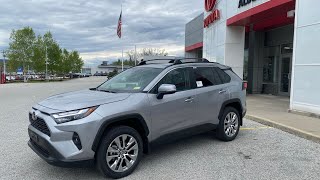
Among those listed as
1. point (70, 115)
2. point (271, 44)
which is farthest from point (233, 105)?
point (271, 44)

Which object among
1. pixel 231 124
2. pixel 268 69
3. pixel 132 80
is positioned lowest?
pixel 231 124

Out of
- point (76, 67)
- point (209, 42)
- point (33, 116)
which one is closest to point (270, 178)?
point (33, 116)

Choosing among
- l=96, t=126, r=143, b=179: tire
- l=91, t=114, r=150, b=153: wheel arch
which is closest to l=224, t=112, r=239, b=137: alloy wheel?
l=91, t=114, r=150, b=153: wheel arch

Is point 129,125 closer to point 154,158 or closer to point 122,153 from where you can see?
point 122,153

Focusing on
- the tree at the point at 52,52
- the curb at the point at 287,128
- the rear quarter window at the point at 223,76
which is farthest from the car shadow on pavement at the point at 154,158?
A: the tree at the point at 52,52

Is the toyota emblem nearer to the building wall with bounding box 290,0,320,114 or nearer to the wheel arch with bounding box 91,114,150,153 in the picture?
the wheel arch with bounding box 91,114,150,153

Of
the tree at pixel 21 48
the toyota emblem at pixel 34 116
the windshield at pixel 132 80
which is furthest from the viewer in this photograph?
the tree at pixel 21 48

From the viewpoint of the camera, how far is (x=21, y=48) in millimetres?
45406

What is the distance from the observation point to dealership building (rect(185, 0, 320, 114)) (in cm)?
844

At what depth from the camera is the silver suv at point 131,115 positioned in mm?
3742

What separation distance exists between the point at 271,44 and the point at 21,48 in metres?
41.4

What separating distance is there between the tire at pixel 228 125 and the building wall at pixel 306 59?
3.55 m

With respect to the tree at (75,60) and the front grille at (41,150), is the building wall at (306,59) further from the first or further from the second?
the tree at (75,60)

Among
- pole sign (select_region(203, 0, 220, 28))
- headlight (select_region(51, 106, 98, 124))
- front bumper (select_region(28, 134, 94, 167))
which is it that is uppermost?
pole sign (select_region(203, 0, 220, 28))
